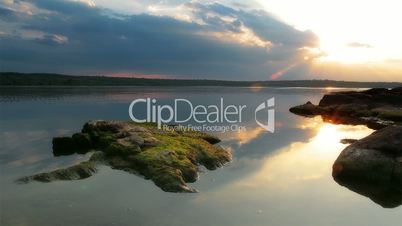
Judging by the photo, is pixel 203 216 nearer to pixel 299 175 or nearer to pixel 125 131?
pixel 299 175

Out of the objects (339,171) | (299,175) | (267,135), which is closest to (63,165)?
(299,175)

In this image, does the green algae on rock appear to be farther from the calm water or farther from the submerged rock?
the submerged rock

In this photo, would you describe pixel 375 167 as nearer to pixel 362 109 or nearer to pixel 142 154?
pixel 142 154

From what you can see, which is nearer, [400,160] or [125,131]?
[400,160]

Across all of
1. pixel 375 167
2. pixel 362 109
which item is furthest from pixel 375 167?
pixel 362 109

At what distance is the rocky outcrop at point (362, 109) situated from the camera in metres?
54.2

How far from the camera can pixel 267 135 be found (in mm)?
44094

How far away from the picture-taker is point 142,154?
24812mm

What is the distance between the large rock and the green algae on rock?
296 inches

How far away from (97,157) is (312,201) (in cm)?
1253

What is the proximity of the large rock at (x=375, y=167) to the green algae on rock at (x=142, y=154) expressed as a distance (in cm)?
752

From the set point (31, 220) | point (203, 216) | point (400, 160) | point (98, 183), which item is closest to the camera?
point (31, 220)

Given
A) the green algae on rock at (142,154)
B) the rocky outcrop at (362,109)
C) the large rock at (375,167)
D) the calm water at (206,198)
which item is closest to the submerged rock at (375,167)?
the large rock at (375,167)

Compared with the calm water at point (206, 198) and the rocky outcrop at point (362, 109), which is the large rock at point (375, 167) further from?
the rocky outcrop at point (362, 109)
